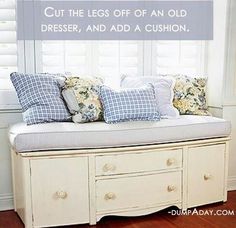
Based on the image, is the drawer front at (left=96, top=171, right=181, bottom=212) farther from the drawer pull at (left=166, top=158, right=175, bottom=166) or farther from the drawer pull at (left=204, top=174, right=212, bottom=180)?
the drawer pull at (left=204, top=174, right=212, bottom=180)

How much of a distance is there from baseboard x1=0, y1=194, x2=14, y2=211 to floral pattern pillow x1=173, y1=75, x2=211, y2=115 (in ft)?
5.04

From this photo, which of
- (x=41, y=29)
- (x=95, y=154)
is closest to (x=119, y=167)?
(x=95, y=154)

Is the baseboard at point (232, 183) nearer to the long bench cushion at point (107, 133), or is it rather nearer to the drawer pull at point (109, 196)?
the long bench cushion at point (107, 133)

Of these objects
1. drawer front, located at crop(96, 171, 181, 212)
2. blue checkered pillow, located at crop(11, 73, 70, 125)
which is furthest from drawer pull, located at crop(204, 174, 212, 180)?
blue checkered pillow, located at crop(11, 73, 70, 125)

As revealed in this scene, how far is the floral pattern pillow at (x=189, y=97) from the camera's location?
2.95 m

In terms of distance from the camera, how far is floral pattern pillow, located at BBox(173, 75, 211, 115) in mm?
2951

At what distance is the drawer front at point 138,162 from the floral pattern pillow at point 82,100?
368mm

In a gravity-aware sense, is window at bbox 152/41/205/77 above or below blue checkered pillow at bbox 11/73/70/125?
above

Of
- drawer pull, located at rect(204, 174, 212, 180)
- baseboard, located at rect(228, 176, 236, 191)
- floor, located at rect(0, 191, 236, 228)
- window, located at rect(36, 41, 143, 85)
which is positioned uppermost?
window, located at rect(36, 41, 143, 85)

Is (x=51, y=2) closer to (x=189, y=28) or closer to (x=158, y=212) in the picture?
(x=189, y=28)

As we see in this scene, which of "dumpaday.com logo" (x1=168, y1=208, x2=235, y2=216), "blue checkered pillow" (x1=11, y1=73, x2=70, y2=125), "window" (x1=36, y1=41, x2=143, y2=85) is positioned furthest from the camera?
"window" (x1=36, y1=41, x2=143, y2=85)

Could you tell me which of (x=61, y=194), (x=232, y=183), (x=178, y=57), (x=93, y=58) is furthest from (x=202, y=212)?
(x=93, y=58)

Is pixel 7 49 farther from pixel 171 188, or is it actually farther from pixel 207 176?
pixel 207 176

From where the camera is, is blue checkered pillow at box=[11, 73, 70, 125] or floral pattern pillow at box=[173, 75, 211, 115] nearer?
blue checkered pillow at box=[11, 73, 70, 125]
